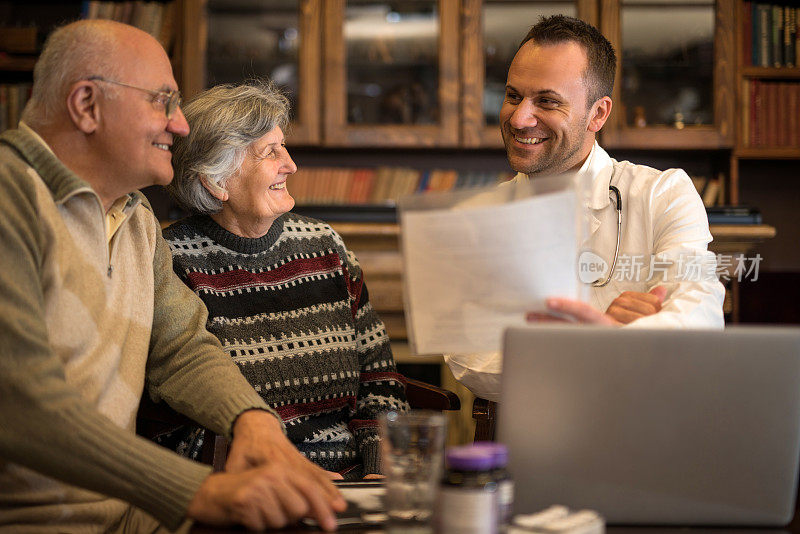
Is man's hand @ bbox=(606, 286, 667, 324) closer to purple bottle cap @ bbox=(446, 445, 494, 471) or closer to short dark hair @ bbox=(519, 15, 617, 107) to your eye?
purple bottle cap @ bbox=(446, 445, 494, 471)

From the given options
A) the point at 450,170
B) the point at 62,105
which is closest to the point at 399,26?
the point at 450,170

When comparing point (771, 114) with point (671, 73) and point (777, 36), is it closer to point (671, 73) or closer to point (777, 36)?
point (777, 36)

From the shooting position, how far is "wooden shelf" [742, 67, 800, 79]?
12.0ft

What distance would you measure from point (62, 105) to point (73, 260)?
0.26 m

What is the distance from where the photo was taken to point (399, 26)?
379cm

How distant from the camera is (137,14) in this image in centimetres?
376

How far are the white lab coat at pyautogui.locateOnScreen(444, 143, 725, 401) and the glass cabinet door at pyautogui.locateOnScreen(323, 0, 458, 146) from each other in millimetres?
1846

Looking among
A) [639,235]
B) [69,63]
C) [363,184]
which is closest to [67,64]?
[69,63]

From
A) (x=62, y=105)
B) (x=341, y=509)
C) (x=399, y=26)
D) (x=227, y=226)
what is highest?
(x=399, y=26)

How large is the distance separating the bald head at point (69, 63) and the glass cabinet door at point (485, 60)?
96.5 inches

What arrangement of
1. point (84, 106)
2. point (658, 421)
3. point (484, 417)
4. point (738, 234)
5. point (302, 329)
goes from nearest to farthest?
point (658, 421) → point (84, 106) → point (484, 417) → point (302, 329) → point (738, 234)

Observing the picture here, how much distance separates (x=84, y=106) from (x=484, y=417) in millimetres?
953

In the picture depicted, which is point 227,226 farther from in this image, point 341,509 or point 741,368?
point 741,368

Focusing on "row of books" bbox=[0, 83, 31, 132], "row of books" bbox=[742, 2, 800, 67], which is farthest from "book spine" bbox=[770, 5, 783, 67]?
"row of books" bbox=[0, 83, 31, 132]
